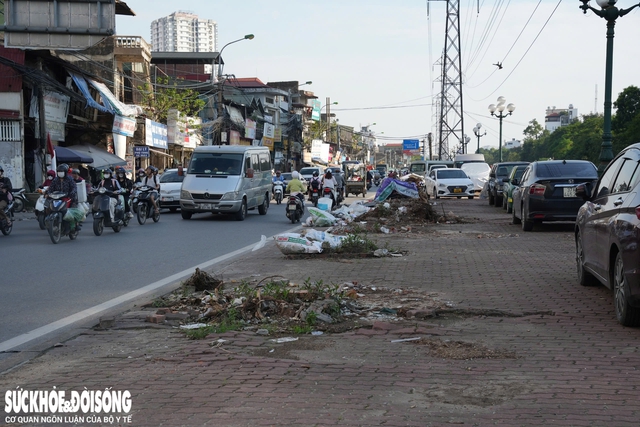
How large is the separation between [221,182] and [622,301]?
61.9ft

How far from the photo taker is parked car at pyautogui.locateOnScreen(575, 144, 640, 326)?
6.69 metres

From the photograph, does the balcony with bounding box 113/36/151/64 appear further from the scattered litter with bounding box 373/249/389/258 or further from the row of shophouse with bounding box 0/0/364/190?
the scattered litter with bounding box 373/249/389/258

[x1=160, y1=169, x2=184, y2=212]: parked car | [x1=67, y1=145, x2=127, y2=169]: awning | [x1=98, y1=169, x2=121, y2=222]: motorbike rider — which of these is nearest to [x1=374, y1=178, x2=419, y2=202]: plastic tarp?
[x1=160, y1=169, x2=184, y2=212]: parked car

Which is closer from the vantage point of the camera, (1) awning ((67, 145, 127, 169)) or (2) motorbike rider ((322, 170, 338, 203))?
(2) motorbike rider ((322, 170, 338, 203))

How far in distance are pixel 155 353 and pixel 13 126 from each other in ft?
88.8

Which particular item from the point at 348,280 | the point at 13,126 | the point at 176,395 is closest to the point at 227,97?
the point at 13,126

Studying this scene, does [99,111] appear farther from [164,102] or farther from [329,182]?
[329,182]

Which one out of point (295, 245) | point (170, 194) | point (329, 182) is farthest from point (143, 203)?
point (295, 245)

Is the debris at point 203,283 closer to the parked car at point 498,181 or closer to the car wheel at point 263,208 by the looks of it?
the car wheel at point 263,208

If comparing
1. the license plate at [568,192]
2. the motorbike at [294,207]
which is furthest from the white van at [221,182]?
the license plate at [568,192]

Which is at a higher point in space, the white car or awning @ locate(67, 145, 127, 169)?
awning @ locate(67, 145, 127, 169)

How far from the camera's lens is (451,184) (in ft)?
127

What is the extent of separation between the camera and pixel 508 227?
20.2 meters

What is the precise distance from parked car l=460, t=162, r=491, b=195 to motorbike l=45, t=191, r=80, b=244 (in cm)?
2998
